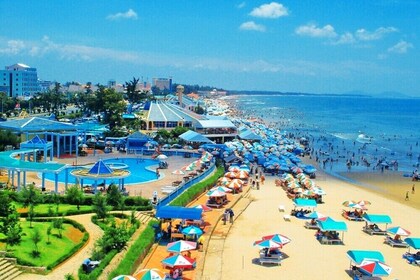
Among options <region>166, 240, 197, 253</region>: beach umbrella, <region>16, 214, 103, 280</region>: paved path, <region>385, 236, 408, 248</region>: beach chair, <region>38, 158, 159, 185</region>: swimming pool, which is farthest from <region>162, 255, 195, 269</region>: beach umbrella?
<region>38, 158, 159, 185</region>: swimming pool

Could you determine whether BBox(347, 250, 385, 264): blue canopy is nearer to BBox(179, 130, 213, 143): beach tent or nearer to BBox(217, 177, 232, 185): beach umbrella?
BBox(217, 177, 232, 185): beach umbrella

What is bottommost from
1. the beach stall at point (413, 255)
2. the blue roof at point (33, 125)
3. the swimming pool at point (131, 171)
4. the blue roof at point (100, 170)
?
the swimming pool at point (131, 171)

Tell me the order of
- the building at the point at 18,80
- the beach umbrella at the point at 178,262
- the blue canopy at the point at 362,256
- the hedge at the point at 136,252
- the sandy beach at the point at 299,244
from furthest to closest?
the building at the point at 18,80, the sandy beach at the point at 299,244, the blue canopy at the point at 362,256, the beach umbrella at the point at 178,262, the hedge at the point at 136,252

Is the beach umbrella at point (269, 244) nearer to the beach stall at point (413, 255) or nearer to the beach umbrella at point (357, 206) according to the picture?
the beach stall at point (413, 255)

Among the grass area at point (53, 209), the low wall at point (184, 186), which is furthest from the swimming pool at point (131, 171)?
the grass area at point (53, 209)

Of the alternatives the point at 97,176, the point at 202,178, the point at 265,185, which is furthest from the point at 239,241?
the point at 265,185

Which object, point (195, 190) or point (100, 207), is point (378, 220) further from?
point (100, 207)

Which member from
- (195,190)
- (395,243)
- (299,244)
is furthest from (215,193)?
(395,243)
